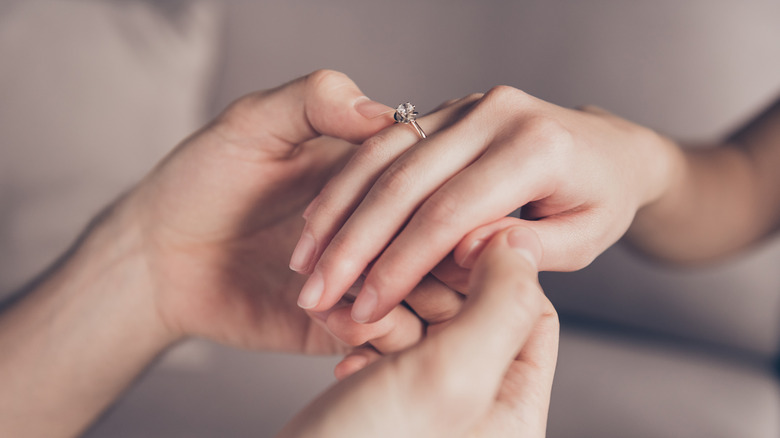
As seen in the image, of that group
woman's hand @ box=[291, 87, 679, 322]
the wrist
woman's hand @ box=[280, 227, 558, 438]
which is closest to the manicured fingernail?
woman's hand @ box=[291, 87, 679, 322]

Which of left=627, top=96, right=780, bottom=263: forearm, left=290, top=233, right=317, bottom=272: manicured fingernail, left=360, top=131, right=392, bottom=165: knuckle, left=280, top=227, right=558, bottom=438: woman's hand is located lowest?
left=627, top=96, right=780, bottom=263: forearm

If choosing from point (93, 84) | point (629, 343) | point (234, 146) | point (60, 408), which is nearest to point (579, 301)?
point (629, 343)

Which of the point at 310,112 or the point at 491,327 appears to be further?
the point at 310,112

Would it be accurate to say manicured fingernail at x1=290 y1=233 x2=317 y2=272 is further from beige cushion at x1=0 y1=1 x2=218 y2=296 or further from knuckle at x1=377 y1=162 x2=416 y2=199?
beige cushion at x1=0 y1=1 x2=218 y2=296

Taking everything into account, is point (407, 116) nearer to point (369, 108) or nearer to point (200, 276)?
point (369, 108)

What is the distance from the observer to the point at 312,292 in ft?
1.73

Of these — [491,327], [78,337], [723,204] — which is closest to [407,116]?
[491,327]

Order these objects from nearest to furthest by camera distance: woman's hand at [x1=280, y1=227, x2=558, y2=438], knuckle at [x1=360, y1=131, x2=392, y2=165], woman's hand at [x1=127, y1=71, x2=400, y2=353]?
woman's hand at [x1=280, y1=227, x2=558, y2=438] < knuckle at [x1=360, y1=131, x2=392, y2=165] < woman's hand at [x1=127, y1=71, x2=400, y2=353]

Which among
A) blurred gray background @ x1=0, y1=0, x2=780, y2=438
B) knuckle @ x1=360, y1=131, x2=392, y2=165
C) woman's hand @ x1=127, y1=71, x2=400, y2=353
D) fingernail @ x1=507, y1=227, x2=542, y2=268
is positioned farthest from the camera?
blurred gray background @ x1=0, y1=0, x2=780, y2=438

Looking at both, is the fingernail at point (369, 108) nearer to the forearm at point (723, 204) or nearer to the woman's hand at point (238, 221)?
the woman's hand at point (238, 221)

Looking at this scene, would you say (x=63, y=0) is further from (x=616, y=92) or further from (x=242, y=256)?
(x=616, y=92)

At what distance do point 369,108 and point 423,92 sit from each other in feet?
2.29

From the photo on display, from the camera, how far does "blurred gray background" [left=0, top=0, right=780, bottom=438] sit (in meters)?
1.19

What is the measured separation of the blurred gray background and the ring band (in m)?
0.66
